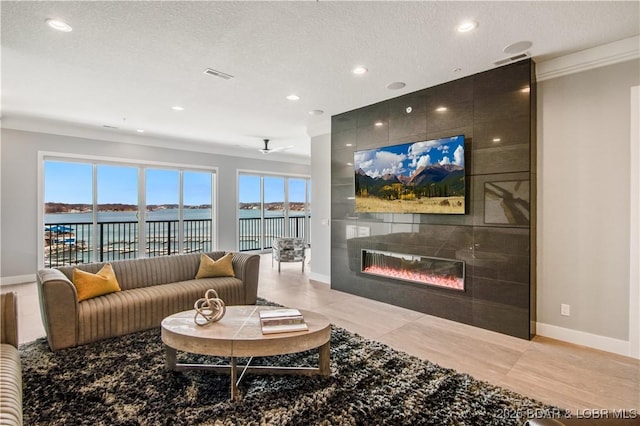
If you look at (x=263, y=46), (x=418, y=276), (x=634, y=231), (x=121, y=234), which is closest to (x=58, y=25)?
(x=263, y=46)

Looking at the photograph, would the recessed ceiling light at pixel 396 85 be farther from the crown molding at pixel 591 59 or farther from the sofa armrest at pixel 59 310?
the sofa armrest at pixel 59 310

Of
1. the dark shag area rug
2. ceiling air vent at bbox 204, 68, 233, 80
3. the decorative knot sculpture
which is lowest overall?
the dark shag area rug

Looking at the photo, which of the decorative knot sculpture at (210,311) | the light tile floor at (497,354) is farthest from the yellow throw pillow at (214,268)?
the decorative knot sculpture at (210,311)

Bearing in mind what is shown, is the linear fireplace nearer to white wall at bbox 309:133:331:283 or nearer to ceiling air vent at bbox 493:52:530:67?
white wall at bbox 309:133:331:283

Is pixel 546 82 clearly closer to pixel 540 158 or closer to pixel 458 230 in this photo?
pixel 540 158

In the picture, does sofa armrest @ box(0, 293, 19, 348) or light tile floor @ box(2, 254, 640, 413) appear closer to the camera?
sofa armrest @ box(0, 293, 19, 348)

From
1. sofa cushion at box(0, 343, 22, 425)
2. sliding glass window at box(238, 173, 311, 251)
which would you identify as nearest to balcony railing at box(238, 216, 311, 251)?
sliding glass window at box(238, 173, 311, 251)

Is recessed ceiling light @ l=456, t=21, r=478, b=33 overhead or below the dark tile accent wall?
overhead

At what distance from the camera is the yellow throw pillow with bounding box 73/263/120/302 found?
3.15 metres

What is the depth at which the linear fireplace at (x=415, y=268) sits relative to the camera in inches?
148

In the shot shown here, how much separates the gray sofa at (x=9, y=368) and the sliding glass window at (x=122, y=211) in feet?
15.2

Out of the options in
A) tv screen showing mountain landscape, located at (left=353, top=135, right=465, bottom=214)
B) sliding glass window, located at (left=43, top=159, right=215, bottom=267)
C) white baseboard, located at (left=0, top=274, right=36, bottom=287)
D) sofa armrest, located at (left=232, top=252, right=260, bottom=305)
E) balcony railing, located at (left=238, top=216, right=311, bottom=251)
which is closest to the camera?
tv screen showing mountain landscape, located at (left=353, top=135, right=465, bottom=214)

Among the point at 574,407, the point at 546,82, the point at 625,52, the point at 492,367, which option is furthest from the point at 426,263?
the point at 625,52

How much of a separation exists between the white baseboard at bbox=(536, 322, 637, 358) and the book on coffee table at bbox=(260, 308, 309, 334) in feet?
8.58
